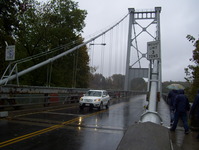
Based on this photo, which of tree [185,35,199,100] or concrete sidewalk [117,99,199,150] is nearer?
concrete sidewalk [117,99,199,150]

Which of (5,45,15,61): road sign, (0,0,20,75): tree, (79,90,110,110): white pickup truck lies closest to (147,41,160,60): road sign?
(5,45,15,61): road sign

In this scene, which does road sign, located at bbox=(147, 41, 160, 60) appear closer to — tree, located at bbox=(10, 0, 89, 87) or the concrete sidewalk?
the concrete sidewalk

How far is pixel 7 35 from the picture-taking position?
12.6 meters

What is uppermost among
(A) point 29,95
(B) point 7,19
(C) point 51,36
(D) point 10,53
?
(C) point 51,36

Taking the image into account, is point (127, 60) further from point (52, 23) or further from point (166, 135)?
point (166, 135)

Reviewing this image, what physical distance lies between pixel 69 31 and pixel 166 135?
27.9 meters

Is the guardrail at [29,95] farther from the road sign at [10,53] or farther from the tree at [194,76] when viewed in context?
the tree at [194,76]

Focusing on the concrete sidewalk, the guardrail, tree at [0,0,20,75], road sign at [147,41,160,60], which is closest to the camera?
the concrete sidewalk

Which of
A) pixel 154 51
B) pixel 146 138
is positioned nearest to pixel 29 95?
pixel 154 51

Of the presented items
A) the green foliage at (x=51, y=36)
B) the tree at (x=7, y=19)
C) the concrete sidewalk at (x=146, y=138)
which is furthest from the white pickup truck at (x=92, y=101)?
the concrete sidewalk at (x=146, y=138)

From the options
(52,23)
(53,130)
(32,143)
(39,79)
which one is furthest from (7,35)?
(52,23)

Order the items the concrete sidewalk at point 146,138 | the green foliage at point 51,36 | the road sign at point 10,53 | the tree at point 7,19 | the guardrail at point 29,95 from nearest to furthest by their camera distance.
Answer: the concrete sidewalk at point 146,138 < the road sign at point 10,53 < the tree at point 7,19 < the guardrail at point 29,95 < the green foliage at point 51,36

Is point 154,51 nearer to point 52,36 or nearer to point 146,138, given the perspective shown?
point 146,138

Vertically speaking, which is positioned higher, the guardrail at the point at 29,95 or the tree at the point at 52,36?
the tree at the point at 52,36
